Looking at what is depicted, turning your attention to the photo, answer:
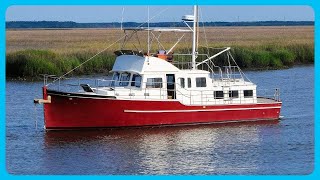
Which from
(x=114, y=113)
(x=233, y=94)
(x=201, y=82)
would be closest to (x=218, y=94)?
(x=233, y=94)

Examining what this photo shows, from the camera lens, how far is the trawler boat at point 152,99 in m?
23.3

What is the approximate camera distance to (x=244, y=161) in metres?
19.1

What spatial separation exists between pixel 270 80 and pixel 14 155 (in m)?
17.0

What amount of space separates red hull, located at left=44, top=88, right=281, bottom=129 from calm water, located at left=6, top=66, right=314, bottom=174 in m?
0.28

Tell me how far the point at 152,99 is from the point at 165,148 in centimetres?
305

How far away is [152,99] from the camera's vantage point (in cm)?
2366

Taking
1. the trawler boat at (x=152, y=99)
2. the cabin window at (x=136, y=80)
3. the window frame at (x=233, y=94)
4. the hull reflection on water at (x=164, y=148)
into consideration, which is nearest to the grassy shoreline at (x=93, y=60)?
the trawler boat at (x=152, y=99)

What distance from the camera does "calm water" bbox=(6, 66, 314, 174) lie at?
1847 centimetres

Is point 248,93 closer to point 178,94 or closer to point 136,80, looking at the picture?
point 178,94

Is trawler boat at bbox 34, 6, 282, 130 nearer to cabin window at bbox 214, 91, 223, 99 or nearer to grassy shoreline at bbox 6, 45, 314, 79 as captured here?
cabin window at bbox 214, 91, 223, 99

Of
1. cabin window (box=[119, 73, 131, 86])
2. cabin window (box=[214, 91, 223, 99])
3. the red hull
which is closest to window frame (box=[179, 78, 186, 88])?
the red hull

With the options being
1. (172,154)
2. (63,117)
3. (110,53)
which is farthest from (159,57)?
(110,53)

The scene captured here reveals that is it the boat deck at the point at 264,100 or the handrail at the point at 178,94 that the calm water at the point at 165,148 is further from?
the handrail at the point at 178,94

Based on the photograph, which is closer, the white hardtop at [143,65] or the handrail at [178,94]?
the handrail at [178,94]
